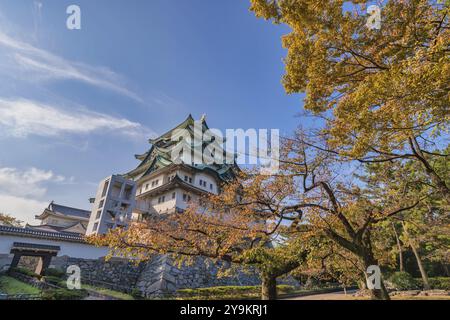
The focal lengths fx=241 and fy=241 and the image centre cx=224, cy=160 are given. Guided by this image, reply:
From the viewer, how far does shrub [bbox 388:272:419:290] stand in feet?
61.0

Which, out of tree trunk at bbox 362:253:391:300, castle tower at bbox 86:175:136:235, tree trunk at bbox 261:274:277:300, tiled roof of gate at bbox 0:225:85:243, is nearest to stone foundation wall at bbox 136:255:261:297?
castle tower at bbox 86:175:136:235

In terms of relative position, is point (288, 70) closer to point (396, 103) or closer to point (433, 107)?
point (396, 103)

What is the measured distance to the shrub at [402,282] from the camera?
1859 cm

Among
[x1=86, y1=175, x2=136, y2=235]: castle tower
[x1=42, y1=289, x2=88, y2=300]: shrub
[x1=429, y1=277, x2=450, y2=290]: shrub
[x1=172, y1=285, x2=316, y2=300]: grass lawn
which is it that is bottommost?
[x1=172, y1=285, x2=316, y2=300]: grass lawn

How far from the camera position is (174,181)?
23.3m

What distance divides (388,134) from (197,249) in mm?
6557

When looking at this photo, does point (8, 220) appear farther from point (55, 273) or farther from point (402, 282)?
point (402, 282)

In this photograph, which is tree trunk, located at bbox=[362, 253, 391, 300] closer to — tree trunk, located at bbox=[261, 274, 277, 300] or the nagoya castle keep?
tree trunk, located at bbox=[261, 274, 277, 300]

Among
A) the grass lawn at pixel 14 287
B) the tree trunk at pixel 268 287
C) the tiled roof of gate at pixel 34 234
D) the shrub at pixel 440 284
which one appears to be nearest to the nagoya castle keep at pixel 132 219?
the tiled roof of gate at pixel 34 234

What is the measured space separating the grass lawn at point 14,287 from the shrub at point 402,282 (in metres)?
23.2

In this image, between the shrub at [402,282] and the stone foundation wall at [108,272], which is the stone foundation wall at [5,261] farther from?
the shrub at [402,282]

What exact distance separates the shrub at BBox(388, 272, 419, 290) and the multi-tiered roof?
1580 cm

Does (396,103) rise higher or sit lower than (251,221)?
higher
